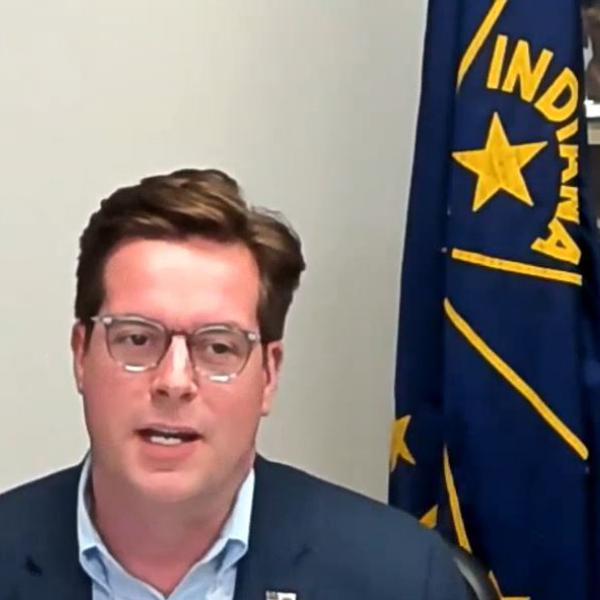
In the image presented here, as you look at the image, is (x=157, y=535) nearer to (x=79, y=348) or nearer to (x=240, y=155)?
(x=79, y=348)

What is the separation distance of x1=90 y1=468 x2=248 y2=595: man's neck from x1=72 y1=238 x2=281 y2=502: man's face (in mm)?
32

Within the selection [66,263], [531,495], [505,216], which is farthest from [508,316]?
[66,263]

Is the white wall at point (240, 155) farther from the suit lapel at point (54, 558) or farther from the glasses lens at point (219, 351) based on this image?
the glasses lens at point (219, 351)

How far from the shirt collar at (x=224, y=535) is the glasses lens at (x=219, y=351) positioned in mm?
182

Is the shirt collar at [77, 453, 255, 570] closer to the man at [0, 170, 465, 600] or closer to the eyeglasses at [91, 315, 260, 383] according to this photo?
the man at [0, 170, 465, 600]

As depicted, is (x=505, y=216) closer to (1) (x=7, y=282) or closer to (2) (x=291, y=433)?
(2) (x=291, y=433)

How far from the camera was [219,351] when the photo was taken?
1.44 meters

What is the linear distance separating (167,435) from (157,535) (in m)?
0.14

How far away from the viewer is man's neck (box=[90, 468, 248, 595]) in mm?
1476

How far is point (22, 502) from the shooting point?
1.58m

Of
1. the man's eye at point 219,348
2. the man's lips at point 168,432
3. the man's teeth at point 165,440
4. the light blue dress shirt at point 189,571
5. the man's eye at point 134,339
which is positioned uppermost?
the man's eye at point 134,339

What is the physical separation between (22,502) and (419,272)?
0.73 m

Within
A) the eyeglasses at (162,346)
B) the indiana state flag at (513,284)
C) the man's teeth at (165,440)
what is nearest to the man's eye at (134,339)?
the eyeglasses at (162,346)

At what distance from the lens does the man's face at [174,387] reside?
1.40 metres
